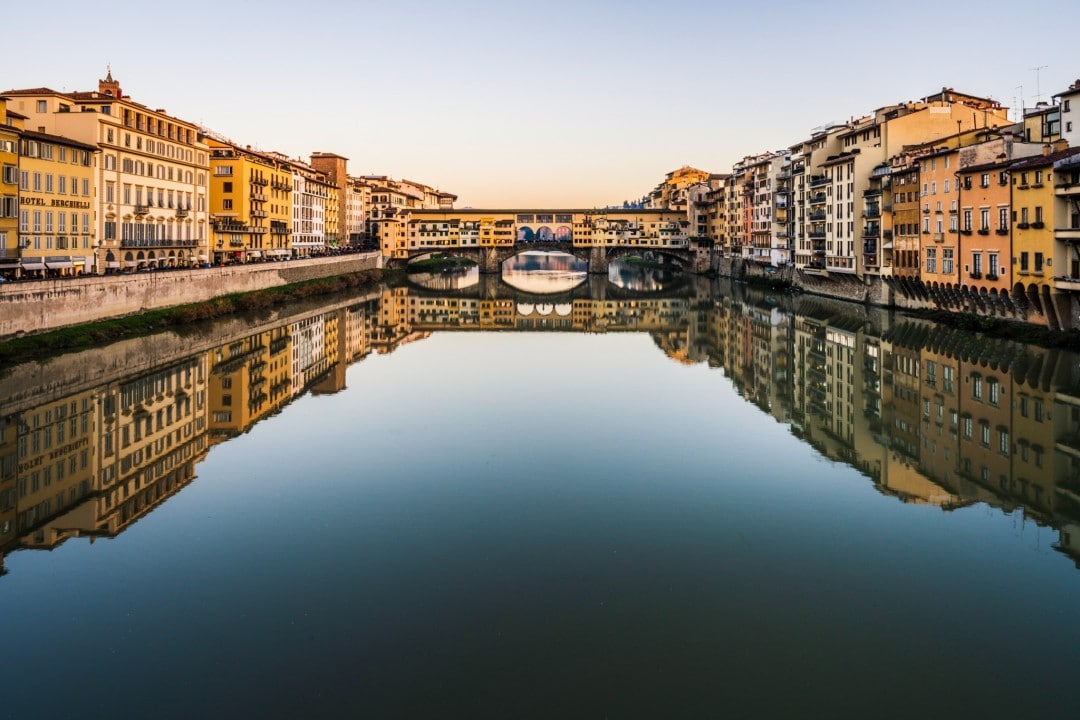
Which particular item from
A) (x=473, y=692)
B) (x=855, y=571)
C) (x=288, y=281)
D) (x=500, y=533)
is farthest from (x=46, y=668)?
(x=288, y=281)

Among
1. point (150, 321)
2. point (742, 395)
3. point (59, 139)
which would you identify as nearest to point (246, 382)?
point (150, 321)

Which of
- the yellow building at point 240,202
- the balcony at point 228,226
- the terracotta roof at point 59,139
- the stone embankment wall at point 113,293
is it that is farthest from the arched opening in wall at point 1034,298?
the balcony at point 228,226

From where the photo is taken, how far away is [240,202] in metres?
48.7

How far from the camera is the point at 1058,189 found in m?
25.0

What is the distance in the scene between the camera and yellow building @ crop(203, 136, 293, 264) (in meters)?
48.1

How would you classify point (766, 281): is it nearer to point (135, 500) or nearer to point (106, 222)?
point (106, 222)

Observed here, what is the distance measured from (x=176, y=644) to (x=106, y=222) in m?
31.2

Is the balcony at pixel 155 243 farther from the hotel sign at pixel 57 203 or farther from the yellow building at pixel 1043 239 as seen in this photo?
the yellow building at pixel 1043 239

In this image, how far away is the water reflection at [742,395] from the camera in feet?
42.4

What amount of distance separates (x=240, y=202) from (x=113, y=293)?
2108cm

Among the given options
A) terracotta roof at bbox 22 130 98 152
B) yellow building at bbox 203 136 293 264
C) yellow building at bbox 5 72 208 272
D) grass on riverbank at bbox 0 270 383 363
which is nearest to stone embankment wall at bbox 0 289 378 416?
grass on riverbank at bbox 0 270 383 363

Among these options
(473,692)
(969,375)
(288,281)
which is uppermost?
(288,281)

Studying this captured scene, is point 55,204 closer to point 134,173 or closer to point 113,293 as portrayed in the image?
point 113,293

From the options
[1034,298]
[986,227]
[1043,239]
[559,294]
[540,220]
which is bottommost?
[1034,298]
